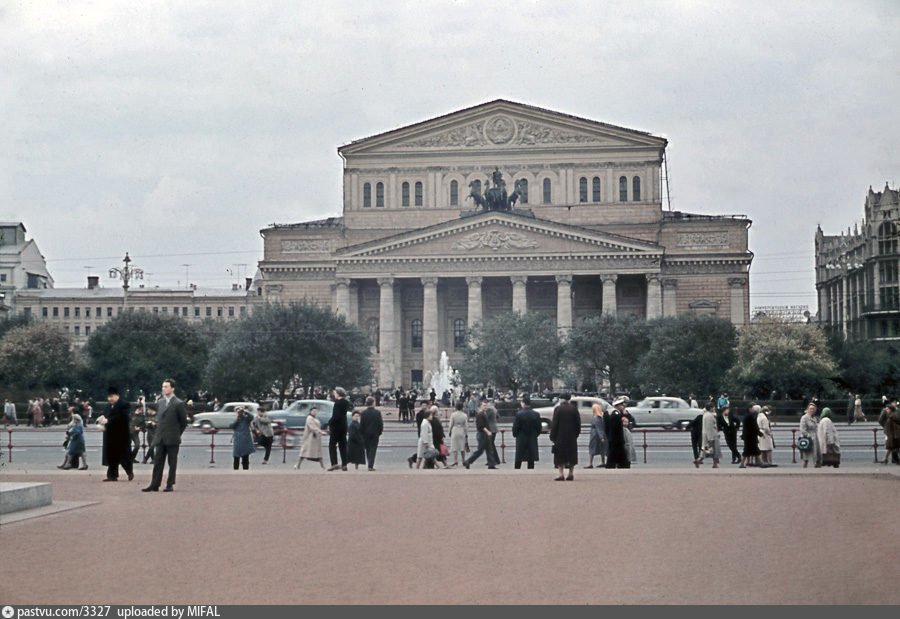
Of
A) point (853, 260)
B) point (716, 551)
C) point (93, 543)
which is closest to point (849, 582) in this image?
point (716, 551)

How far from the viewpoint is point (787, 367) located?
5772 cm

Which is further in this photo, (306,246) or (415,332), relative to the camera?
(415,332)

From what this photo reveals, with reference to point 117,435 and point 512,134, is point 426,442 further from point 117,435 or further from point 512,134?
point 512,134

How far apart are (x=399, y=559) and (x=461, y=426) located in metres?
15.1

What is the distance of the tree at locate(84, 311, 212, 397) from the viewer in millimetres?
62562

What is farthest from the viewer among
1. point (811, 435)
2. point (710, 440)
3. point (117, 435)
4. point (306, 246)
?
point (306, 246)

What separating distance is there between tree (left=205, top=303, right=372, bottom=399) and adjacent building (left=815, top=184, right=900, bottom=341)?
1493 inches

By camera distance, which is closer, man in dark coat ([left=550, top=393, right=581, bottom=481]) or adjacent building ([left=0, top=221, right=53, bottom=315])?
man in dark coat ([left=550, top=393, right=581, bottom=481])

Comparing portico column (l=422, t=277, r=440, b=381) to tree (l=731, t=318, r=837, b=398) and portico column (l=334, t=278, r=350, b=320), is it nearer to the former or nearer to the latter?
portico column (l=334, t=278, r=350, b=320)

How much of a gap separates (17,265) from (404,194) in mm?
55781

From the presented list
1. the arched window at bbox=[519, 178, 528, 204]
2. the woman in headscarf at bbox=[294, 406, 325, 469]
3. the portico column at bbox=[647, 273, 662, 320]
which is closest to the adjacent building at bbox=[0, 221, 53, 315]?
the arched window at bbox=[519, 178, 528, 204]

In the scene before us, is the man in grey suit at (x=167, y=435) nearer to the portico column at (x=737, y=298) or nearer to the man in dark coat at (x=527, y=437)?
the man in dark coat at (x=527, y=437)

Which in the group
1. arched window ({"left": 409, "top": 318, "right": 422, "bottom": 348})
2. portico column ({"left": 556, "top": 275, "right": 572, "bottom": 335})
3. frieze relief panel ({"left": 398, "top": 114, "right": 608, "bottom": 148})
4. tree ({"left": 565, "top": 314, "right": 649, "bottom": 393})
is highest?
frieze relief panel ({"left": 398, "top": 114, "right": 608, "bottom": 148})

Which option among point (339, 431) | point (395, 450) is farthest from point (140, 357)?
point (339, 431)
